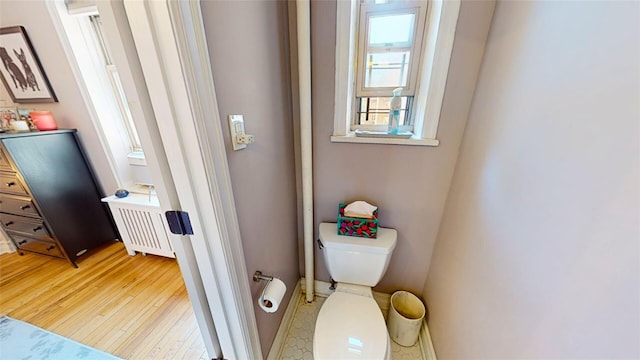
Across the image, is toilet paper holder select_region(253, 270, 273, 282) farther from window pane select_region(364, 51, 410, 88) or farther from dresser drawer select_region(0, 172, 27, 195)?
dresser drawer select_region(0, 172, 27, 195)

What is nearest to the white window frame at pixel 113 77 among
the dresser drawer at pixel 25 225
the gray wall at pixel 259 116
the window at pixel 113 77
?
the window at pixel 113 77

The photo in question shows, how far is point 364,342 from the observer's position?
96cm

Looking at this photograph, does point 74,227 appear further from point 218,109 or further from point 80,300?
point 218,109

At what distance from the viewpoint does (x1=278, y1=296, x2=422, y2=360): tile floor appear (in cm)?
129

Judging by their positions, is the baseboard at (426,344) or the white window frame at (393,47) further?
the baseboard at (426,344)

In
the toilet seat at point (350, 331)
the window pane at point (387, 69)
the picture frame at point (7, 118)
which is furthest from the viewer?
the picture frame at point (7, 118)

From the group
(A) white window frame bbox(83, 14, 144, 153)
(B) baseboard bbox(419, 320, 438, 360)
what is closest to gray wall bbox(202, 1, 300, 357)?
(B) baseboard bbox(419, 320, 438, 360)

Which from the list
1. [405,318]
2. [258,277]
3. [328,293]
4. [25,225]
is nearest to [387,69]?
[258,277]

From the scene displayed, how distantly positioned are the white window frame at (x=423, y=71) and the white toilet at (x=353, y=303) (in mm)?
576

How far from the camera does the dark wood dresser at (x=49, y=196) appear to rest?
162 cm

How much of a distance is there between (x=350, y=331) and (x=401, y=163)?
0.88 metres

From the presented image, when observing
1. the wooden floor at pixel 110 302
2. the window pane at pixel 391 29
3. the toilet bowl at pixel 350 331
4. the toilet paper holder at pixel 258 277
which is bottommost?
the wooden floor at pixel 110 302

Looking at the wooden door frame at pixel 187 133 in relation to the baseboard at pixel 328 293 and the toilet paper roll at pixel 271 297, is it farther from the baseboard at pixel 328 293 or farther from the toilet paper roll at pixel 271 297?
the baseboard at pixel 328 293

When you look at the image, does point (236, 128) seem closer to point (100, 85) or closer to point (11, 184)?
point (100, 85)
